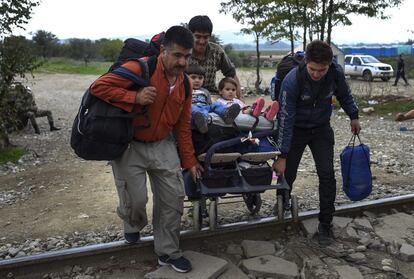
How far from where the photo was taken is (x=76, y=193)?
7172mm

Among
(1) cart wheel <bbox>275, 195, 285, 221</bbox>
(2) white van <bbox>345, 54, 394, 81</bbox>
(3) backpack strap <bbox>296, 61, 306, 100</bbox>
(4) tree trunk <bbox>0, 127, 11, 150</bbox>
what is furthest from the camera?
(2) white van <bbox>345, 54, 394, 81</bbox>

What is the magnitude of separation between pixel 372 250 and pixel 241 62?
51040mm

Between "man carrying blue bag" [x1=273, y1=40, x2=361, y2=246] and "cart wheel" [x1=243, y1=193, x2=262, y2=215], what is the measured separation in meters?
0.59

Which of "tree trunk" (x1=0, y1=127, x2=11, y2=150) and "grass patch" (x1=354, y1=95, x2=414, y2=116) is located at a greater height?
"tree trunk" (x1=0, y1=127, x2=11, y2=150)

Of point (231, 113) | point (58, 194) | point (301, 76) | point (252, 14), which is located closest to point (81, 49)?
point (252, 14)

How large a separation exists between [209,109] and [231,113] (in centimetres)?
32

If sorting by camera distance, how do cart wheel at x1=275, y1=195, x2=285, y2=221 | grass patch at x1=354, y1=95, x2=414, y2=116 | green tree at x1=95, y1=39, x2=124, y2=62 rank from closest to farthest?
cart wheel at x1=275, y1=195, x2=285, y2=221 < grass patch at x1=354, y1=95, x2=414, y2=116 < green tree at x1=95, y1=39, x2=124, y2=62

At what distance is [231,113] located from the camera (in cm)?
410

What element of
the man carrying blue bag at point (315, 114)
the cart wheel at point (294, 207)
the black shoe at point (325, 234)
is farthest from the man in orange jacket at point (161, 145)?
the black shoe at point (325, 234)

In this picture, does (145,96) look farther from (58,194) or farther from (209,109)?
(58,194)

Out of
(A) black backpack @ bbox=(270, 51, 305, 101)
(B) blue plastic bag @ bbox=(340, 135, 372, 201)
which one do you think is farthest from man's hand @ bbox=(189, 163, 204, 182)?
(B) blue plastic bag @ bbox=(340, 135, 372, 201)

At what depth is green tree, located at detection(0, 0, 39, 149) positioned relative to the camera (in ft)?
32.6

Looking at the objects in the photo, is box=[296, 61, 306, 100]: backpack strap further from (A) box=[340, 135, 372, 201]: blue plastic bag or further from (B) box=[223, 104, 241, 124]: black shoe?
(A) box=[340, 135, 372, 201]: blue plastic bag

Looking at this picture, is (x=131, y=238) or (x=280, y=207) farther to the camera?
(x=280, y=207)
